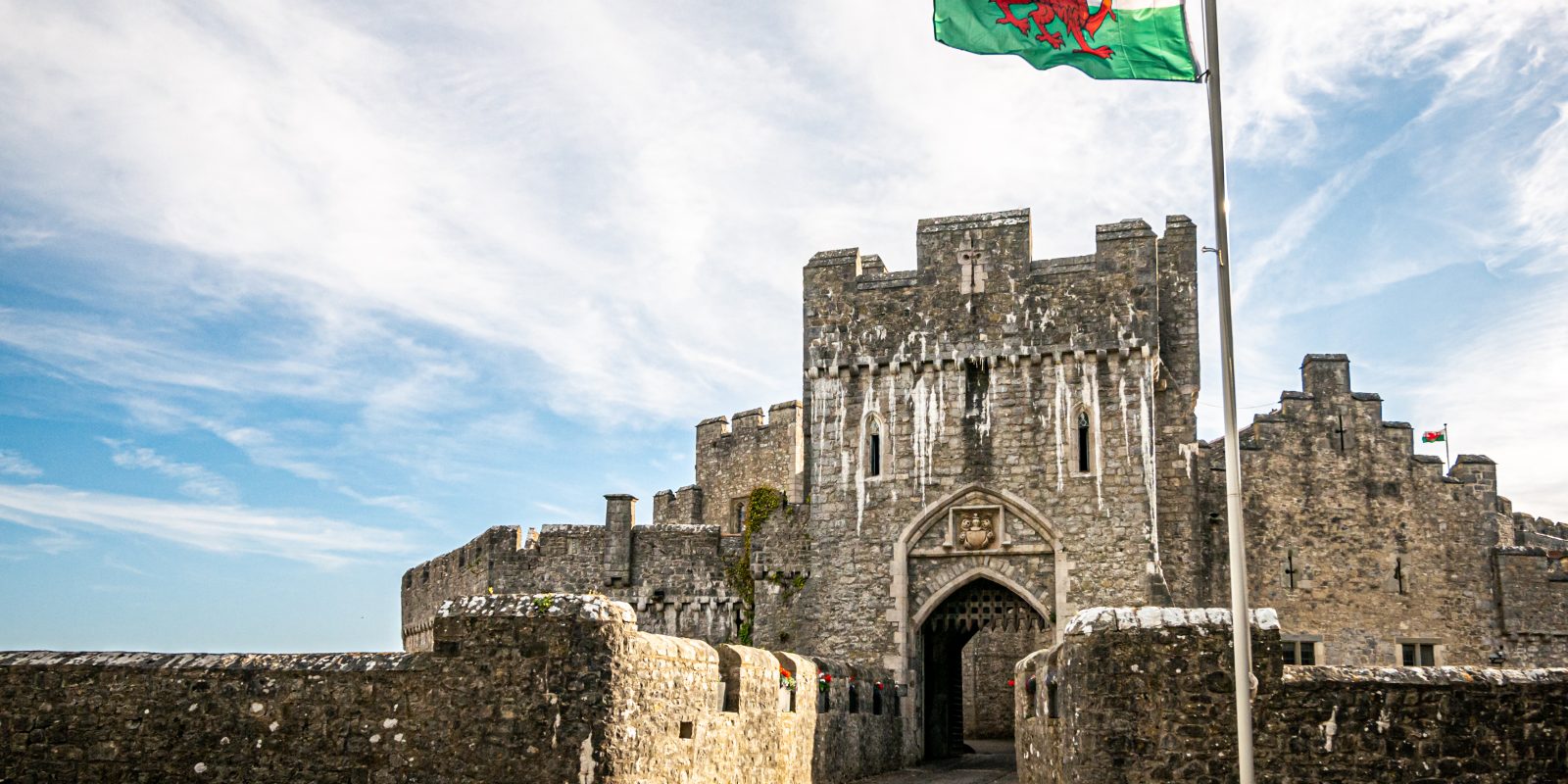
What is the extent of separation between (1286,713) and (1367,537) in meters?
17.6

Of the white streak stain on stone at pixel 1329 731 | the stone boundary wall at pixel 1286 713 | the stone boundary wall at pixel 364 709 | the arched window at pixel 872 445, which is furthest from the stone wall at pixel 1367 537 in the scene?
the stone boundary wall at pixel 364 709

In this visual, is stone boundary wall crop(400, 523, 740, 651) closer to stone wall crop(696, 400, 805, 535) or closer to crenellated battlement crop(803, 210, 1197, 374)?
crenellated battlement crop(803, 210, 1197, 374)

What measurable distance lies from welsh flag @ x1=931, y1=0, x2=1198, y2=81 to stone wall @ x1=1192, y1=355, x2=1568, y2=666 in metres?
15.8

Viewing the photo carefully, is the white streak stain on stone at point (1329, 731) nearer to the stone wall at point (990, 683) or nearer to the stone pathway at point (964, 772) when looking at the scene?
the stone pathway at point (964, 772)

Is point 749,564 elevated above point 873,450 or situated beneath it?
situated beneath

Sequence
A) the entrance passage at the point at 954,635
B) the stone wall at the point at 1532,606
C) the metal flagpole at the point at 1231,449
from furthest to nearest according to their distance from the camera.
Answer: the stone wall at the point at 1532,606, the entrance passage at the point at 954,635, the metal flagpole at the point at 1231,449

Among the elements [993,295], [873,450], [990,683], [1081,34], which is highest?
[993,295]

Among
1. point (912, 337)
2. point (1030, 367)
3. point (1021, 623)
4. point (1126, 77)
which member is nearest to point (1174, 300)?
point (1030, 367)

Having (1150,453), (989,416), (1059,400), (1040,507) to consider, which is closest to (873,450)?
(989,416)

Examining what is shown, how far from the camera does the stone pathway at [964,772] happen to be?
61.6ft

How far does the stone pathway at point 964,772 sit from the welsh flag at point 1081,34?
36.9ft

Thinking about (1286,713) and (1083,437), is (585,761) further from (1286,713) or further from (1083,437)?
(1083,437)

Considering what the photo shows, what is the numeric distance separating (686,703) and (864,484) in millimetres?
12193

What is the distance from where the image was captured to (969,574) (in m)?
22.9
